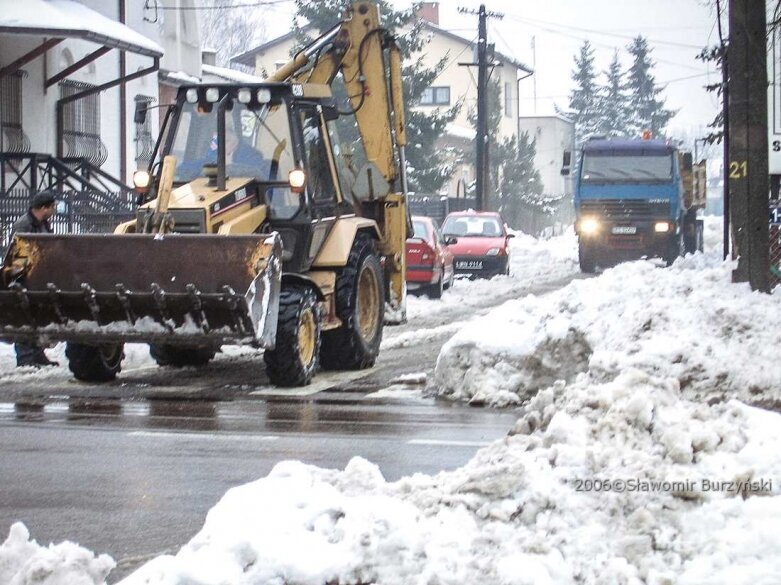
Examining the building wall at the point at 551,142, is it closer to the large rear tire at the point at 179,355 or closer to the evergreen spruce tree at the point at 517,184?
the evergreen spruce tree at the point at 517,184

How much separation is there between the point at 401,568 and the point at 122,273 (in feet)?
25.3

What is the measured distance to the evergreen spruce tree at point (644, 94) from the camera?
97000mm

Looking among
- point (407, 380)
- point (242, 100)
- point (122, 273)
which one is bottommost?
point (407, 380)

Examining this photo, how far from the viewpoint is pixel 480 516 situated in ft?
18.1

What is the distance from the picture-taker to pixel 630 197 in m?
35.2

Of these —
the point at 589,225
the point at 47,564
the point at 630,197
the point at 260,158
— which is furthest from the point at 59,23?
the point at 47,564

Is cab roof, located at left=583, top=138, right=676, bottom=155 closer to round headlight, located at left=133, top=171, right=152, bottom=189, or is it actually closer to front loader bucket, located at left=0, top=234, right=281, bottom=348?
round headlight, located at left=133, top=171, right=152, bottom=189

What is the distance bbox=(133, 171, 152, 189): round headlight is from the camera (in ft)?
44.9

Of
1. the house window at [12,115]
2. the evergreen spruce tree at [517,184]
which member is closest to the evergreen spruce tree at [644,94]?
the evergreen spruce tree at [517,184]

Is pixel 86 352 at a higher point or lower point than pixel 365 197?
lower

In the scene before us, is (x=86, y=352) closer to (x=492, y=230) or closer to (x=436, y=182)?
(x=492, y=230)

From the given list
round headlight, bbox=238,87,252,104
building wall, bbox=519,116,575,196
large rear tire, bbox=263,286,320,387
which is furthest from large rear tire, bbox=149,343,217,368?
building wall, bbox=519,116,575,196

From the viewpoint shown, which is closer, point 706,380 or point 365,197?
point 706,380

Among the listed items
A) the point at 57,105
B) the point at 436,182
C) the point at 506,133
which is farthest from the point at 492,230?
the point at 506,133
